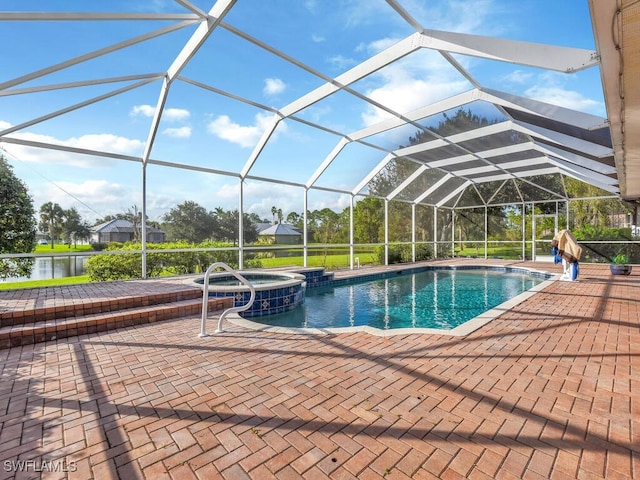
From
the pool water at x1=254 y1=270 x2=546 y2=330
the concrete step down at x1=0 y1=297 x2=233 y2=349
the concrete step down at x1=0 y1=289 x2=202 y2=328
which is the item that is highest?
the concrete step down at x1=0 y1=289 x2=202 y2=328

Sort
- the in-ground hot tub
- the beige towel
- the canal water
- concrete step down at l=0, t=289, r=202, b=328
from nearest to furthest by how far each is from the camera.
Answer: concrete step down at l=0, t=289, r=202, b=328 < the in-ground hot tub < the canal water < the beige towel

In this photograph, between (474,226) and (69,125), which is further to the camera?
(474,226)

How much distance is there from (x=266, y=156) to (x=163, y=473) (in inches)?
340

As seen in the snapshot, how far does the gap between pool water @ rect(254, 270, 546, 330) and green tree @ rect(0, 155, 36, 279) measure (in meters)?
7.46

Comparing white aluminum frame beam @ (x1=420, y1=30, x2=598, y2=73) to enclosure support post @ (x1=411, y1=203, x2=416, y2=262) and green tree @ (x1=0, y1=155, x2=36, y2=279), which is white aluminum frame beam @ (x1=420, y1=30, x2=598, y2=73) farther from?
enclosure support post @ (x1=411, y1=203, x2=416, y2=262)

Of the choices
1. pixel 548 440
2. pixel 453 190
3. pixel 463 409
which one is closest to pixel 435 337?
pixel 463 409

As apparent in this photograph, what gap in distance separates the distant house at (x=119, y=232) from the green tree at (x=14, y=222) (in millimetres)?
3040

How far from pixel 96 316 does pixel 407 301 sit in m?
6.53

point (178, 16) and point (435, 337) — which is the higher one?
point (178, 16)

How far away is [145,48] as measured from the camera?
5688 millimetres

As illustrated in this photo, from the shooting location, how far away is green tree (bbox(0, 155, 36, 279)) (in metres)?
8.26

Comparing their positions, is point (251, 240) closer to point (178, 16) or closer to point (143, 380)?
point (178, 16)

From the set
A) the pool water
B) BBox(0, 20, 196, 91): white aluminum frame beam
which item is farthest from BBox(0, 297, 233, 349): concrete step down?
BBox(0, 20, 196, 91): white aluminum frame beam

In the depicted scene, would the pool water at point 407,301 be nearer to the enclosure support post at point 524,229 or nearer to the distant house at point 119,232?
the enclosure support post at point 524,229
